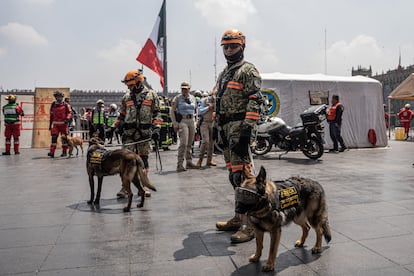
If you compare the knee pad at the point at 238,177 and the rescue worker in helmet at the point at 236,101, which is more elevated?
the rescue worker in helmet at the point at 236,101

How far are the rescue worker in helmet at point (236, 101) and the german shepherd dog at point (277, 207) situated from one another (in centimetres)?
83

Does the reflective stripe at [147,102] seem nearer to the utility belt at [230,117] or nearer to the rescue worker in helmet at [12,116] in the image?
the utility belt at [230,117]

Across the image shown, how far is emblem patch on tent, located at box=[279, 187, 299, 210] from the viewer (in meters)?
3.08

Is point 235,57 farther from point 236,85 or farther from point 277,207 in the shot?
point 277,207

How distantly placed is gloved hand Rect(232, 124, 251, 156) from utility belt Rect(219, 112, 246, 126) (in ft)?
0.91

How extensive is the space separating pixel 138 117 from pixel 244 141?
266cm

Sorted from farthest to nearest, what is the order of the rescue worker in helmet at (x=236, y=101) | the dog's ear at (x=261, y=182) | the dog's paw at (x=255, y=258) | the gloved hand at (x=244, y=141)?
the rescue worker in helmet at (x=236, y=101)
the gloved hand at (x=244, y=141)
the dog's paw at (x=255, y=258)
the dog's ear at (x=261, y=182)

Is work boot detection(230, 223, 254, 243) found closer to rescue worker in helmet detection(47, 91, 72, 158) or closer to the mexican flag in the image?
rescue worker in helmet detection(47, 91, 72, 158)

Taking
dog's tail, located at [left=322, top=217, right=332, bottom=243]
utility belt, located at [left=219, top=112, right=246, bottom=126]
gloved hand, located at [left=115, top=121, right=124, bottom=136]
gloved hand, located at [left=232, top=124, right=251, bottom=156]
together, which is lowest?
dog's tail, located at [left=322, top=217, right=332, bottom=243]

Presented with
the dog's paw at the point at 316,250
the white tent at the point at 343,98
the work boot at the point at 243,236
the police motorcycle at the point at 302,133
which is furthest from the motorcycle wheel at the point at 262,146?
the dog's paw at the point at 316,250

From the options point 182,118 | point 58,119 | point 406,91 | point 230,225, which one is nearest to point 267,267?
point 230,225

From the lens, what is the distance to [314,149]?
421 inches

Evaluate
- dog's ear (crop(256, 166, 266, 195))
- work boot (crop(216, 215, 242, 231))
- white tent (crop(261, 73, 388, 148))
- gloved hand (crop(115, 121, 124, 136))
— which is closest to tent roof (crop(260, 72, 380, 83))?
white tent (crop(261, 73, 388, 148))

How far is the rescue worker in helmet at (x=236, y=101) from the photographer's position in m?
4.09
